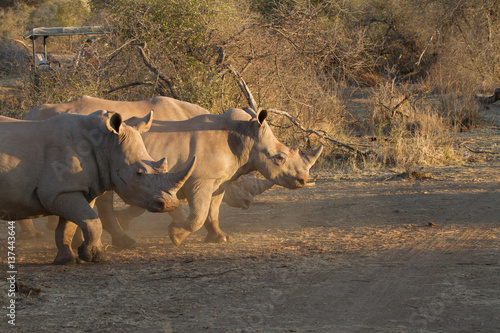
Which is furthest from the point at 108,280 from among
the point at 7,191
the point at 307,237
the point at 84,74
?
the point at 84,74

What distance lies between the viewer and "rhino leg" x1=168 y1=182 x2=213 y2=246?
6188mm

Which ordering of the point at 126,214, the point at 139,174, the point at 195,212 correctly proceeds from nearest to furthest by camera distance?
the point at 139,174, the point at 195,212, the point at 126,214

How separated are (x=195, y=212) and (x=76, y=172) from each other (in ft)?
4.12

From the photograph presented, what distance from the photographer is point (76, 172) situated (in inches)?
217

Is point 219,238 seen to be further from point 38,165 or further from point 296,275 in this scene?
A: point 38,165

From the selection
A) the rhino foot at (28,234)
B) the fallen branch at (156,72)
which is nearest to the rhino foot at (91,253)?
the rhino foot at (28,234)

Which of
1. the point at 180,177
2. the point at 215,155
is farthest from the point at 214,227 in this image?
the point at 180,177

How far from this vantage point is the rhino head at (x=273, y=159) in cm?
657

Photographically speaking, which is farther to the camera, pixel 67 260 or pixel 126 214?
pixel 126 214

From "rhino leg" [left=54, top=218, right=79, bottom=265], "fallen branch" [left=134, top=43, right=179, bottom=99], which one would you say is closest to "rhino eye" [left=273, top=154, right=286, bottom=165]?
"rhino leg" [left=54, top=218, right=79, bottom=265]

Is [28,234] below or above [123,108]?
below

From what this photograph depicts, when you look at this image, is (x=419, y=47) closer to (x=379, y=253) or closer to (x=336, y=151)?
(x=336, y=151)

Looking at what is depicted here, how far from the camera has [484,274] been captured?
498 centimetres

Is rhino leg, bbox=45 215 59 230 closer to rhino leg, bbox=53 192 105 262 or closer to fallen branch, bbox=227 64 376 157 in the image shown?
rhino leg, bbox=53 192 105 262
